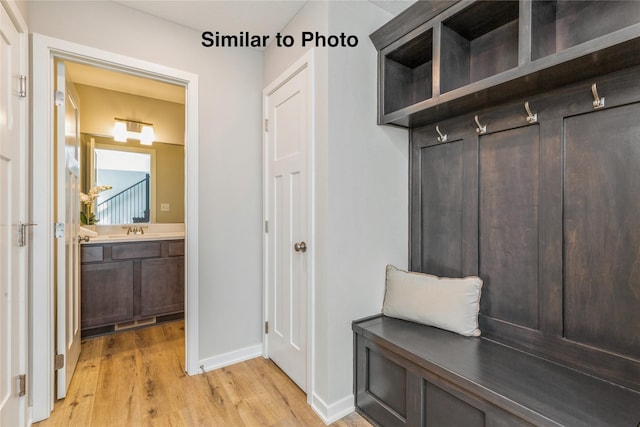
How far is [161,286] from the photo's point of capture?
9.94 feet

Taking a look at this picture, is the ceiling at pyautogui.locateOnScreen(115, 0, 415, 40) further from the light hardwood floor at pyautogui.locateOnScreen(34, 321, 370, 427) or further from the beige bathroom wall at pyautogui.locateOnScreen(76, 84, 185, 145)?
the light hardwood floor at pyautogui.locateOnScreen(34, 321, 370, 427)

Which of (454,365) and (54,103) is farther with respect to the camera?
(54,103)

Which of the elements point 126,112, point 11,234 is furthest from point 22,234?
point 126,112

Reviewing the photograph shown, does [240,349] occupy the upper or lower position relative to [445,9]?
lower

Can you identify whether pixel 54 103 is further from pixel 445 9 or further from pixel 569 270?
pixel 569 270

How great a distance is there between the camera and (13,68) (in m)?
1.44

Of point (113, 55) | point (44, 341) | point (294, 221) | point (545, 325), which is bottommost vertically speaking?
point (44, 341)

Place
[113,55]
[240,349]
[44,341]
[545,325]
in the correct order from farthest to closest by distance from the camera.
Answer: [240,349]
[113,55]
[44,341]
[545,325]

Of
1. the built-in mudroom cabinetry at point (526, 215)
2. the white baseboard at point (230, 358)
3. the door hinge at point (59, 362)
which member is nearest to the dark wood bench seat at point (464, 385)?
the built-in mudroom cabinetry at point (526, 215)

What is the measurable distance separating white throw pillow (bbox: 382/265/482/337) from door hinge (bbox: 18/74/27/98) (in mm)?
2174

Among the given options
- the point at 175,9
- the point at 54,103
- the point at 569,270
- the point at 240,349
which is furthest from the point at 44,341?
the point at 569,270

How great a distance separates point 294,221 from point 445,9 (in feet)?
4.65

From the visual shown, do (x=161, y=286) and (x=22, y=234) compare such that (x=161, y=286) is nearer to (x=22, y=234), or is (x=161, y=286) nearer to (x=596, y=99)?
(x=22, y=234)

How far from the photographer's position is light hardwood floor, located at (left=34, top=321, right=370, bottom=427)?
1.67m
